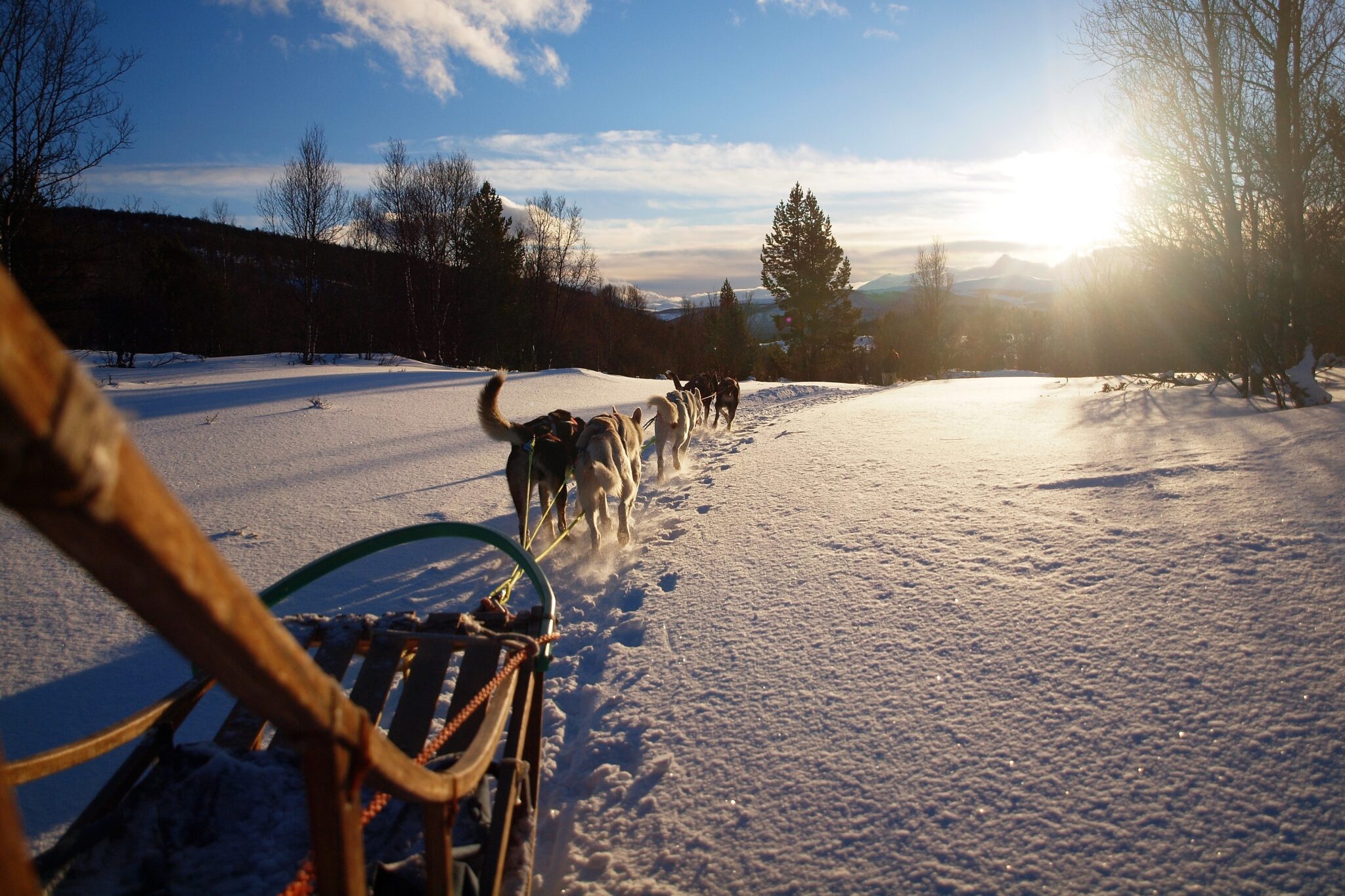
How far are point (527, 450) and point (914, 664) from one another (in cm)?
338

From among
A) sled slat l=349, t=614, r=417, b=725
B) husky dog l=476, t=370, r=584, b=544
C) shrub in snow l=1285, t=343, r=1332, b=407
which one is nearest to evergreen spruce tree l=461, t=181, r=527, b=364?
husky dog l=476, t=370, r=584, b=544

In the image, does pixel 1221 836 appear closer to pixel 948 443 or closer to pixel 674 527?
pixel 674 527

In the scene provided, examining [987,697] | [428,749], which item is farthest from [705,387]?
[428,749]

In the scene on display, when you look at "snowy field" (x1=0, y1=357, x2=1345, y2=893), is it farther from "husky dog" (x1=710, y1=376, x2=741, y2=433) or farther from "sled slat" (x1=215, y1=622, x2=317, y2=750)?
"husky dog" (x1=710, y1=376, x2=741, y2=433)

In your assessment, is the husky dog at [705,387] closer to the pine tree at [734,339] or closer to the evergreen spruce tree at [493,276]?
the evergreen spruce tree at [493,276]

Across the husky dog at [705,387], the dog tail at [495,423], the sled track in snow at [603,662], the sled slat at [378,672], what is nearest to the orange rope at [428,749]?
the sled slat at [378,672]

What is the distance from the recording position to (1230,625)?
99.5 inches

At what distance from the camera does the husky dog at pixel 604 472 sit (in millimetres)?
4980

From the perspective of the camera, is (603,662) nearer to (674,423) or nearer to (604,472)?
(604,472)

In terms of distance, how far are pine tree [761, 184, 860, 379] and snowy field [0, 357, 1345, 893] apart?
36.6 metres

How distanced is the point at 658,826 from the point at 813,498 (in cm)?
370

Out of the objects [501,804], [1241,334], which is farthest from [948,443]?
[501,804]

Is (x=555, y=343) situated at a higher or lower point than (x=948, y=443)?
higher

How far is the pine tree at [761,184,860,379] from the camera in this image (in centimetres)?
4100
